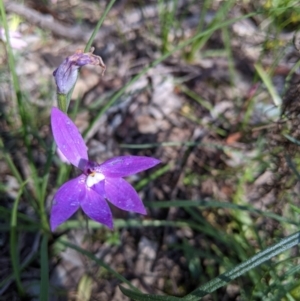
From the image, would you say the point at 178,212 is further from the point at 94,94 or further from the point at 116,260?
the point at 94,94

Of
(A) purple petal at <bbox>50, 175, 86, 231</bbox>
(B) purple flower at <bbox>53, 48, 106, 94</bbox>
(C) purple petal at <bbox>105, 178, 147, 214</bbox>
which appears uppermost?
(B) purple flower at <bbox>53, 48, 106, 94</bbox>

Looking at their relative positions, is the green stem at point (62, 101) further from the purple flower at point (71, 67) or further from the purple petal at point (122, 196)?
the purple petal at point (122, 196)

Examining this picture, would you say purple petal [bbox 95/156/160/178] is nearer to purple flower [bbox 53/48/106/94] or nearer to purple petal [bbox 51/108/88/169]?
purple petal [bbox 51/108/88/169]

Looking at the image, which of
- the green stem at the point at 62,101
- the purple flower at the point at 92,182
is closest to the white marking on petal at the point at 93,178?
the purple flower at the point at 92,182

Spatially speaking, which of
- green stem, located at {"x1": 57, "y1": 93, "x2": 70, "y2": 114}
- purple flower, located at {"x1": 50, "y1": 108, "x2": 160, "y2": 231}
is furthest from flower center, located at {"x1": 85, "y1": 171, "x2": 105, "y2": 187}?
green stem, located at {"x1": 57, "y1": 93, "x2": 70, "y2": 114}

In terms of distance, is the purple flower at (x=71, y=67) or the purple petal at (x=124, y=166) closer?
the purple flower at (x=71, y=67)

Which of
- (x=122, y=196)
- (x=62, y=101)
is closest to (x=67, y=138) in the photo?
(x=62, y=101)

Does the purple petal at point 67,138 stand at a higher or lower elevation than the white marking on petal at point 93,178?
higher
